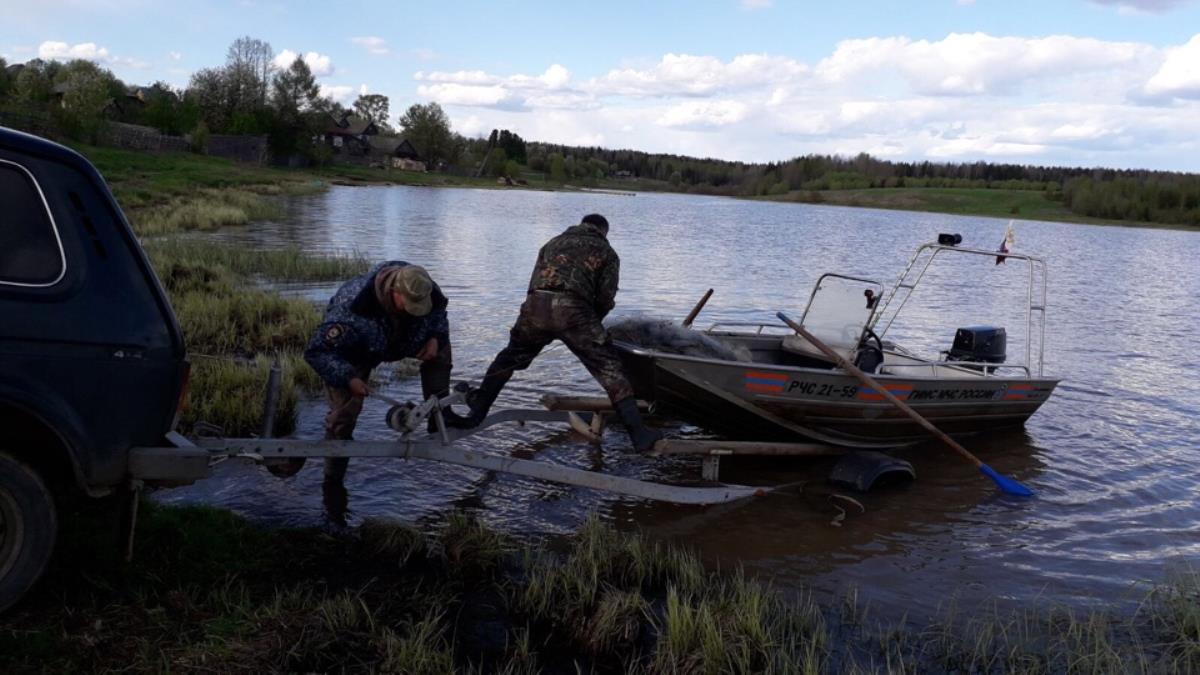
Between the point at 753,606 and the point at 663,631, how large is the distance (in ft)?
1.76

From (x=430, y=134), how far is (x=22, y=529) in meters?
126

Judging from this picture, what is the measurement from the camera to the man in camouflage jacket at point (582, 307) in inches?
287

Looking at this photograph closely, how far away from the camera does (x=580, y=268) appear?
7.33 m

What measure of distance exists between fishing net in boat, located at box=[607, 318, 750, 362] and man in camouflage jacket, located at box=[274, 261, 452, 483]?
2067mm

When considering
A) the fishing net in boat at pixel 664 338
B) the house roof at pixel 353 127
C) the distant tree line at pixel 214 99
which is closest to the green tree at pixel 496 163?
the house roof at pixel 353 127

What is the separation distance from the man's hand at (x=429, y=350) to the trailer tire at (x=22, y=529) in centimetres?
276

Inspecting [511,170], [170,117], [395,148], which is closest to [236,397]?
[170,117]

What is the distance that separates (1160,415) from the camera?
12867mm

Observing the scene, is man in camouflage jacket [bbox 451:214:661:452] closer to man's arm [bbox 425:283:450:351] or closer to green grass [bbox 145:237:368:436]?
man's arm [bbox 425:283:450:351]

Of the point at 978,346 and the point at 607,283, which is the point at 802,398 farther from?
the point at 978,346

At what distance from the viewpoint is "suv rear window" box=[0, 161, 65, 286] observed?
13.6ft

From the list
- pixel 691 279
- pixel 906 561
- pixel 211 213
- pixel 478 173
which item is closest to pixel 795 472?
pixel 906 561

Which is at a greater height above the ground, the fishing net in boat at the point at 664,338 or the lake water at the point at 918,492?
the fishing net in boat at the point at 664,338

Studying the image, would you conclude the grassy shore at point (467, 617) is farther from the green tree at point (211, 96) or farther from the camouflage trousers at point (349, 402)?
the green tree at point (211, 96)
